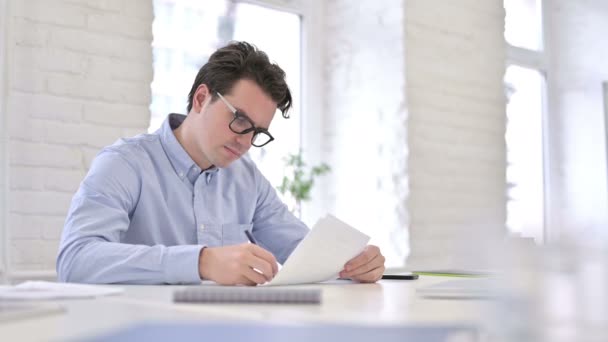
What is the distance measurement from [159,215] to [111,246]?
1.20 ft

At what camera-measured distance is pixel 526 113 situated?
467cm

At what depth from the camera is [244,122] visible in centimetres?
202

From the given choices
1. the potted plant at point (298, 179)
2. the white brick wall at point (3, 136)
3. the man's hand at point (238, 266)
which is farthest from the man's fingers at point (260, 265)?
the potted plant at point (298, 179)

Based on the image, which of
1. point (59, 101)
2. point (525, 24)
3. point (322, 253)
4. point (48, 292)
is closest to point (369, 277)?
point (322, 253)

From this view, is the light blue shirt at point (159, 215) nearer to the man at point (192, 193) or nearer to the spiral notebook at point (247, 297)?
the man at point (192, 193)

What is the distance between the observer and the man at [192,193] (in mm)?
1634

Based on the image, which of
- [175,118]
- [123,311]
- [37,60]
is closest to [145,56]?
[37,60]

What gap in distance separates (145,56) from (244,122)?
0.83 metres

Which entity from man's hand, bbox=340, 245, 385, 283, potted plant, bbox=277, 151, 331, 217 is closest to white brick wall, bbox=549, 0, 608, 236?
potted plant, bbox=277, 151, 331, 217

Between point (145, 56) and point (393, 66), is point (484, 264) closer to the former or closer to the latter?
point (145, 56)

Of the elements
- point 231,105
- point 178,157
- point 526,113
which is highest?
point 526,113

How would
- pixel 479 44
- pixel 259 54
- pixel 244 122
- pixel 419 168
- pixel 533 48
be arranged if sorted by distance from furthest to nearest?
1. pixel 533 48
2. pixel 479 44
3. pixel 419 168
4. pixel 259 54
5. pixel 244 122

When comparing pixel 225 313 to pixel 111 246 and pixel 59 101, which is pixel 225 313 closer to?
pixel 111 246

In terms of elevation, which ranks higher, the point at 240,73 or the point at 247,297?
the point at 240,73
